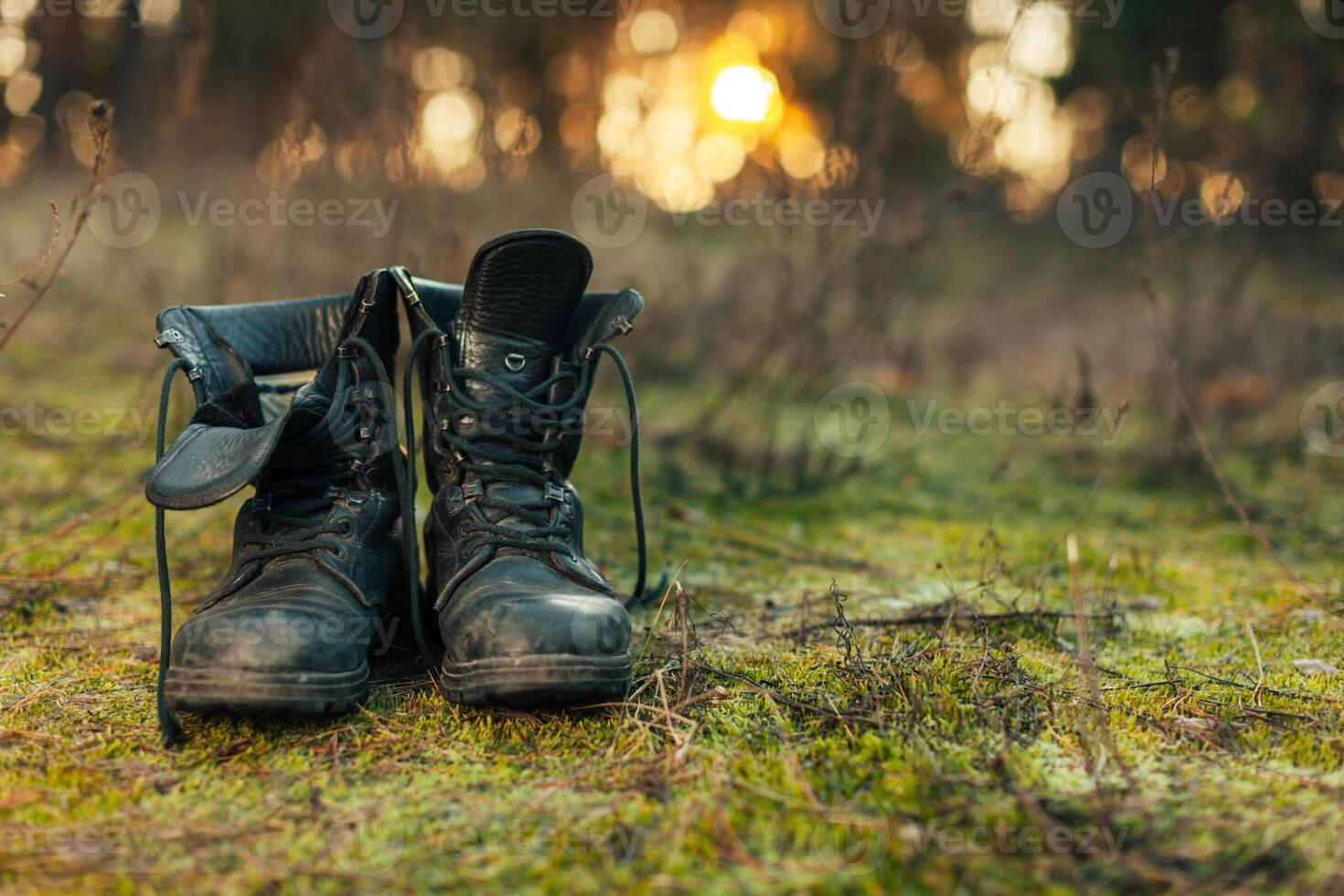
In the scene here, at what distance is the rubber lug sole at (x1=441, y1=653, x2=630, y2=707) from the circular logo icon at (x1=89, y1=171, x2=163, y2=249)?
4.68m

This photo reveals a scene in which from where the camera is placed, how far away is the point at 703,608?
85.1 inches

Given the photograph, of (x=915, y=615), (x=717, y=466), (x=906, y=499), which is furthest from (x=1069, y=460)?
(x=915, y=615)

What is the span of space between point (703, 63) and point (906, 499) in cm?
305

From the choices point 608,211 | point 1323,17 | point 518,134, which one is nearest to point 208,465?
point 518,134

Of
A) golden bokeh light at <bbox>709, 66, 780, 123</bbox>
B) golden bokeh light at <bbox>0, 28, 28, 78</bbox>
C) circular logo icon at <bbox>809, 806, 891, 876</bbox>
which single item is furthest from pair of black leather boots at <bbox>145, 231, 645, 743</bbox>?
golden bokeh light at <bbox>0, 28, 28, 78</bbox>

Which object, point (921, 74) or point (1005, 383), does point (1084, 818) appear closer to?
point (1005, 383)

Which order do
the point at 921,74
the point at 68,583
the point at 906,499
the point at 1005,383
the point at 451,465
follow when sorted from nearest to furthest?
the point at 451,465, the point at 68,583, the point at 906,499, the point at 1005,383, the point at 921,74

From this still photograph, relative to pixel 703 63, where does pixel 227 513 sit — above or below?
below

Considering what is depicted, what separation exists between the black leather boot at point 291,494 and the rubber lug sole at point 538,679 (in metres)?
0.20

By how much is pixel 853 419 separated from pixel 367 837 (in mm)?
3970

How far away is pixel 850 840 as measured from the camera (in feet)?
3.86

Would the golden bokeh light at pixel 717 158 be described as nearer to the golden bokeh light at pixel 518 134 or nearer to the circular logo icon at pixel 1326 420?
the golden bokeh light at pixel 518 134

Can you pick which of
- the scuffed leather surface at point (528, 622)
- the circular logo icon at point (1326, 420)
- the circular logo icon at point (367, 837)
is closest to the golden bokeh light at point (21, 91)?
the scuffed leather surface at point (528, 622)

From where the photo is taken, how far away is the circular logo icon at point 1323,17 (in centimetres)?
775
